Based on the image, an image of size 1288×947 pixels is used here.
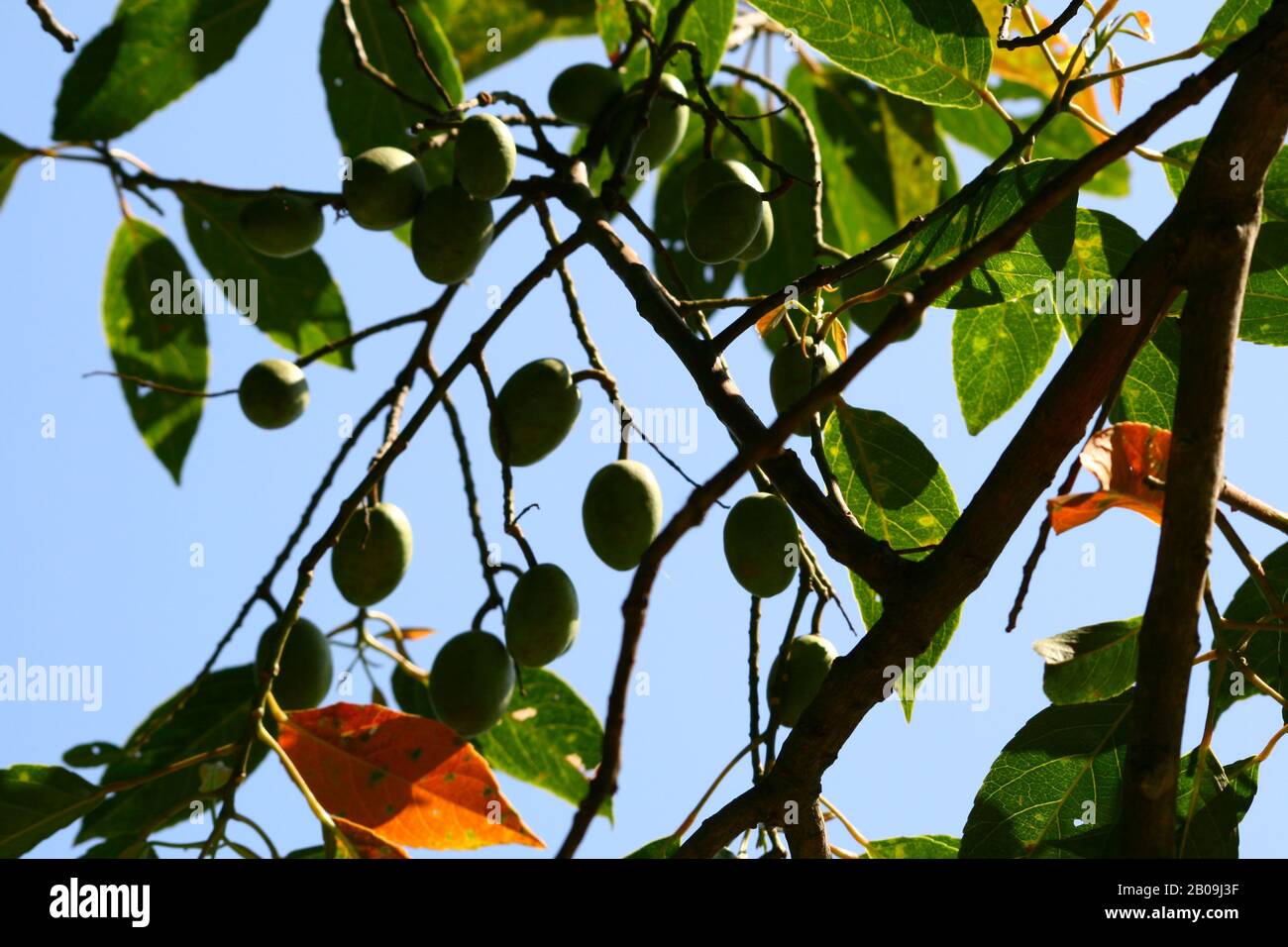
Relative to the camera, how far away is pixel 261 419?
54.3 inches

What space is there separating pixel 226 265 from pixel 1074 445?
1.30 meters

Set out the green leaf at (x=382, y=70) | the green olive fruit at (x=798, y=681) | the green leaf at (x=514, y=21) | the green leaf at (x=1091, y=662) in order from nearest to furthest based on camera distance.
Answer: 1. the green leaf at (x=1091, y=662)
2. the green olive fruit at (x=798, y=681)
3. the green leaf at (x=382, y=70)
4. the green leaf at (x=514, y=21)

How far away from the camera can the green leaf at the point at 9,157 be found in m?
1.57

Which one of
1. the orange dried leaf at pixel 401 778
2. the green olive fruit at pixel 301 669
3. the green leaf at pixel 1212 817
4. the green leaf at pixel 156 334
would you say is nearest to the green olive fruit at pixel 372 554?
the green olive fruit at pixel 301 669

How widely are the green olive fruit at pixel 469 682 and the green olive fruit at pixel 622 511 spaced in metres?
0.16

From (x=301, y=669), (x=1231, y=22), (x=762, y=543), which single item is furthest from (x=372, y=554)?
(x=1231, y=22)

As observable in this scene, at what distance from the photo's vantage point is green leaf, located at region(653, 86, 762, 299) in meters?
1.85

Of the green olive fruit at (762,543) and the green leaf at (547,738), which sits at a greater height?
the green olive fruit at (762,543)

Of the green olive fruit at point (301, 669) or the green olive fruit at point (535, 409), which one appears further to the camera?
the green olive fruit at point (301, 669)

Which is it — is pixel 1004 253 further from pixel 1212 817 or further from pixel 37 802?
pixel 37 802

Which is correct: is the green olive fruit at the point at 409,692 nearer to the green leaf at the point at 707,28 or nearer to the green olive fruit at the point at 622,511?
the green olive fruit at the point at 622,511

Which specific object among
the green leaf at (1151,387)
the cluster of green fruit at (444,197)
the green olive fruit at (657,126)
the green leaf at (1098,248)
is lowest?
the green leaf at (1151,387)
